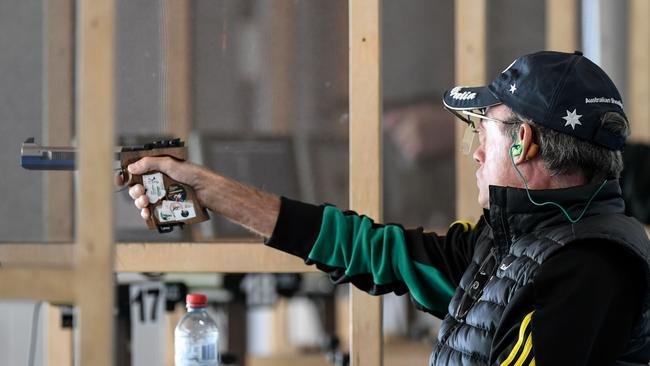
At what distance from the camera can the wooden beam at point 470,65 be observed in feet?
7.95

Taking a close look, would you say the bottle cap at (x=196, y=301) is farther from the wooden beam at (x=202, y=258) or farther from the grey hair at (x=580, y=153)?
the grey hair at (x=580, y=153)

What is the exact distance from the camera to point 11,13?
201 cm

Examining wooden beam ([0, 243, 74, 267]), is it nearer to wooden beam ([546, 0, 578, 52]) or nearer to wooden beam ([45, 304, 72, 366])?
wooden beam ([45, 304, 72, 366])

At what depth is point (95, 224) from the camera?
1108mm

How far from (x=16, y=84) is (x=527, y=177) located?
1064 mm

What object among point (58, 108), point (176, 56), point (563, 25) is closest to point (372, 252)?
point (176, 56)

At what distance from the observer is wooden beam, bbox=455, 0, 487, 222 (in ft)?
7.95

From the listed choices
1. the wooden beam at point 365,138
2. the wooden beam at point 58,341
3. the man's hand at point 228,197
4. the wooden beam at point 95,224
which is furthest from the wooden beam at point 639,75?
the wooden beam at point 95,224

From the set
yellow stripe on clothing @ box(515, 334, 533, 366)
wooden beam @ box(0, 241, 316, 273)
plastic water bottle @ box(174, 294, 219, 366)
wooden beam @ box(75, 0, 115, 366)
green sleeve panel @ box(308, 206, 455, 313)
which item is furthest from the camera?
wooden beam @ box(0, 241, 316, 273)

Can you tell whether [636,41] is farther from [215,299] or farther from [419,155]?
[215,299]

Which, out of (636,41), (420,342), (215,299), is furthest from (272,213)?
(420,342)

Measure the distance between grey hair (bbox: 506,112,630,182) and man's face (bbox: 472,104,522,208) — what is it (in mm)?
64

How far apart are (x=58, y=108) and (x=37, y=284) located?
964mm

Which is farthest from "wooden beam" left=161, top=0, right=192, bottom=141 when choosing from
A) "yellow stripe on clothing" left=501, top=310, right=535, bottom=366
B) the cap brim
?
"yellow stripe on clothing" left=501, top=310, right=535, bottom=366
